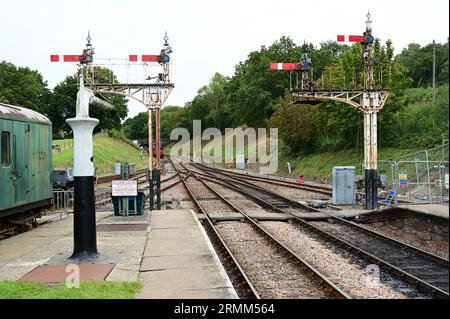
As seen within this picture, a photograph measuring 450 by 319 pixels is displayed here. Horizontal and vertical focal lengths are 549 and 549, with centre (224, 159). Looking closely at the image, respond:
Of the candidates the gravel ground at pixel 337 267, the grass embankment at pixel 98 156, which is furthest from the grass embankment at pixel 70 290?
the grass embankment at pixel 98 156

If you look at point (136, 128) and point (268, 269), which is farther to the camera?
point (136, 128)

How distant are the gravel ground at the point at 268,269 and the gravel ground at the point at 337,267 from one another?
1.54 feet

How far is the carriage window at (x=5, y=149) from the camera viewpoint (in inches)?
486

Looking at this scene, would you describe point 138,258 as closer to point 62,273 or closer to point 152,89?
point 62,273

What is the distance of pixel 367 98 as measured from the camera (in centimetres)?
2011

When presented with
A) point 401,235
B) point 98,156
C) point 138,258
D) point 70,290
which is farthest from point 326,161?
point 70,290

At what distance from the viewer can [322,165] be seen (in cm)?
4116

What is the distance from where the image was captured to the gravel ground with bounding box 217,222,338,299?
8.42m

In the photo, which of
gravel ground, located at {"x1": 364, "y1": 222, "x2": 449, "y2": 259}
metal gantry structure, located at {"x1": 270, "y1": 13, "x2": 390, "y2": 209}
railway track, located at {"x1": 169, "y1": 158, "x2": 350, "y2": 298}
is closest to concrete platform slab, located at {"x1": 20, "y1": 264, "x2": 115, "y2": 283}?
railway track, located at {"x1": 169, "y1": 158, "x2": 350, "y2": 298}

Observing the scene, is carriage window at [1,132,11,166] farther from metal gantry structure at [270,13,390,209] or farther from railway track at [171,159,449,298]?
metal gantry structure at [270,13,390,209]

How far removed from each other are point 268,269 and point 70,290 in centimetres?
413

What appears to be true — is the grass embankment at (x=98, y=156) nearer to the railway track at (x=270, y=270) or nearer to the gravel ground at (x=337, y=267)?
the railway track at (x=270, y=270)

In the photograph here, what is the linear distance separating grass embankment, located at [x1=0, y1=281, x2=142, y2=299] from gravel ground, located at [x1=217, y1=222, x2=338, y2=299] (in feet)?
6.89
